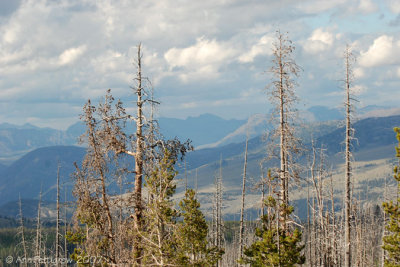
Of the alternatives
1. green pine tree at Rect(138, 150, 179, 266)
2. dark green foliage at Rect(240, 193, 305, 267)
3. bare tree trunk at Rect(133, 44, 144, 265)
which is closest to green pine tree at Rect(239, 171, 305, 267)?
dark green foliage at Rect(240, 193, 305, 267)

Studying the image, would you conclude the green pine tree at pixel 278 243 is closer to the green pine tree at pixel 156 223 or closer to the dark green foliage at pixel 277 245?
the dark green foliage at pixel 277 245

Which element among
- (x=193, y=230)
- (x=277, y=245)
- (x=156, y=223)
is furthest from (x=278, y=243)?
(x=156, y=223)

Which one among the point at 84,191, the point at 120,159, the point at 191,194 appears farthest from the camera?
the point at 191,194

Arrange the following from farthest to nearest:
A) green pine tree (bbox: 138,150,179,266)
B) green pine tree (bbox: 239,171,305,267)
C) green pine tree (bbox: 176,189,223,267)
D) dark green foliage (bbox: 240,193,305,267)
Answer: green pine tree (bbox: 176,189,223,267), dark green foliage (bbox: 240,193,305,267), green pine tree (bbox: 239,171,305,267), green pine tree (bbox: 138,150,179,266)

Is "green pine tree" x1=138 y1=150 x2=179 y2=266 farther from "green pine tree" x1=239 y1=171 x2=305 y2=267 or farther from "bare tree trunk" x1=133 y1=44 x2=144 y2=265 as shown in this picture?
"green pine tree" x1=239 y1=171 x2=305 y2=267

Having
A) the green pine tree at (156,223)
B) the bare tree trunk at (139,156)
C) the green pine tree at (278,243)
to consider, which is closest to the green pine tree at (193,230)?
the green pine tree at (278,243)

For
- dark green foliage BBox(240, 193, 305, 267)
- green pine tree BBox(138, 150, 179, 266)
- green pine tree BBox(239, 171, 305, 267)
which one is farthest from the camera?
dark green foliage BBox(240, 193, 305, 267)

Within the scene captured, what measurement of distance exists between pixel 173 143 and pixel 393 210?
17.2 metres

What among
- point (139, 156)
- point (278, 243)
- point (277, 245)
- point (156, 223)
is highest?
point (139, 156)

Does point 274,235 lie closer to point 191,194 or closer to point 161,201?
point 191,194

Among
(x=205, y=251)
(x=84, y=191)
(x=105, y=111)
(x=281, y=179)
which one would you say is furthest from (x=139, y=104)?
(x=205, y=251)

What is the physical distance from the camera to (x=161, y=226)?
909 inches

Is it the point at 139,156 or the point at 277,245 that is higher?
the point at 139,156

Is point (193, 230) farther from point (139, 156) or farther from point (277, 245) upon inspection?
point (139, 156)
